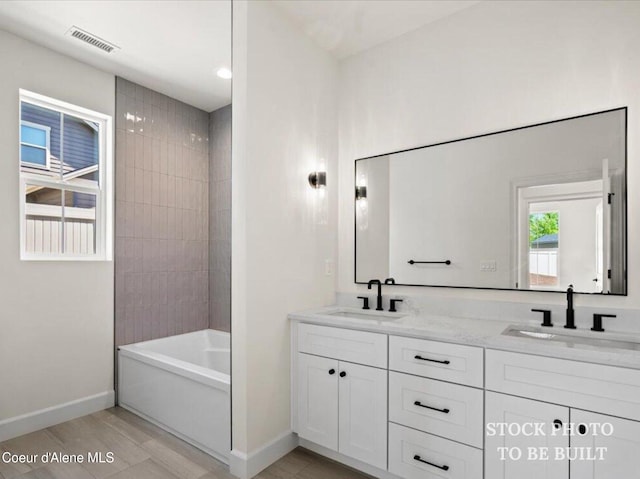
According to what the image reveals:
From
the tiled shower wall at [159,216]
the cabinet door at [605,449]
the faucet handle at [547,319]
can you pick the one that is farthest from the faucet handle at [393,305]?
the tiled shower wall at [159,216]

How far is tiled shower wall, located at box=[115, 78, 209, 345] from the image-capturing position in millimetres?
3135

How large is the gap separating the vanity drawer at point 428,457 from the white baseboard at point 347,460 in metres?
0.12

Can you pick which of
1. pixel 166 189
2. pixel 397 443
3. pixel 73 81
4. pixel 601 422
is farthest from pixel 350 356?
pixel 73 81

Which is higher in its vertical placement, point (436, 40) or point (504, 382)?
point (436, 40)

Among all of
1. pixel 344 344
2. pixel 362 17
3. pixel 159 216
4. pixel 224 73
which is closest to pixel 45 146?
pixel 159 216

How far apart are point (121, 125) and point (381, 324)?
268cm

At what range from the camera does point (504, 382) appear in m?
1.62

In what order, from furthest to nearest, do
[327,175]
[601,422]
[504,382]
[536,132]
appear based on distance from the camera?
[327,175], [536,132], [504,382], [601,422]

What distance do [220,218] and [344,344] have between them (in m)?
2.15

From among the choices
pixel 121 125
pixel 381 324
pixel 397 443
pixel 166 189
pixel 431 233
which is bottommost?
pixel 397 443

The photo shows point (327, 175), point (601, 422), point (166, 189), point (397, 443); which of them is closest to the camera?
point (601, 422)

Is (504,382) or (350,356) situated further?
(350,356)

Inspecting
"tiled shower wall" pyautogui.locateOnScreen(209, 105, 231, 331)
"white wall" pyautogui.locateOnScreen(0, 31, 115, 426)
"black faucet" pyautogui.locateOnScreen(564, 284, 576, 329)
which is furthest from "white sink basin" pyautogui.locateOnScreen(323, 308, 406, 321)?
"white wall" pyautogui.locateOnScreen(0, 31, 115, 426)

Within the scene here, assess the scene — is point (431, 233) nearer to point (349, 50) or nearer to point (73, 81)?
point (349, 50)
